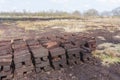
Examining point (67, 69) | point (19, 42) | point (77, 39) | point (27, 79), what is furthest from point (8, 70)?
point (77, 39)

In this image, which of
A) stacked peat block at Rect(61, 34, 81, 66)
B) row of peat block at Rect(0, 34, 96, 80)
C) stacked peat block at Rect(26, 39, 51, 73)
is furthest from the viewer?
stacked peat block at Rect(61, 34, 81, 66)

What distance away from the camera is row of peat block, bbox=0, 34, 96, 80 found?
5793 millimetres

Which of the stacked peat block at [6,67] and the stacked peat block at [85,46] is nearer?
the stacked peat block at [6,67]

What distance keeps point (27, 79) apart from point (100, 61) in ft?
10.0

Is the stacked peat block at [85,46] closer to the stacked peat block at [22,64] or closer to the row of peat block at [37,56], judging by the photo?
the row of peat block at [37,56]

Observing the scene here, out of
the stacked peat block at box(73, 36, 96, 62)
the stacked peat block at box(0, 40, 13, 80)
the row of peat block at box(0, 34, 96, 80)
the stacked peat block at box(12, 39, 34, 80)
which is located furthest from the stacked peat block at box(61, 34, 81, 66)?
the stacked peat block at box(0, 40, 13, 80)

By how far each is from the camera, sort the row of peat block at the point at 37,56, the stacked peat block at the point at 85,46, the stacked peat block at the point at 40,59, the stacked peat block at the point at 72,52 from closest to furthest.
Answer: the row of peat block at the point at 37,56 < the stacked peat block at the point at 40,59 < the stacked peat block at the point at 72,52 < the stacked peat block at the point at 85,46

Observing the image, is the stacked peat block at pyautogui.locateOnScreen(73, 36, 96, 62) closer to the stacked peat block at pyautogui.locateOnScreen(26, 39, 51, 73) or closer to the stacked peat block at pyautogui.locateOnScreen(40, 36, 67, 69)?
the stacked peat block at pyautogui.locateOnScreen(40, 36, 67, 69)

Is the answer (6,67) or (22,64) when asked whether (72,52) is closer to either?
(22,64)

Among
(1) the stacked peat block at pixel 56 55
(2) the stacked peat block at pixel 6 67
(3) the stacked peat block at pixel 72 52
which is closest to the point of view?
(2) the stacked peat block at pixel 6 67

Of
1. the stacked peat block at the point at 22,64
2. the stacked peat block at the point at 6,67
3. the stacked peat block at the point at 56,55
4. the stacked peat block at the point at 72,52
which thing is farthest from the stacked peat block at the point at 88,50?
the stacked peat block at the point at 6,67

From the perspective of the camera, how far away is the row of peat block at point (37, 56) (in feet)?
19.0

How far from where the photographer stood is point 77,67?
6742 mm

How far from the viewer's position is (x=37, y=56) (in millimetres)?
6129
